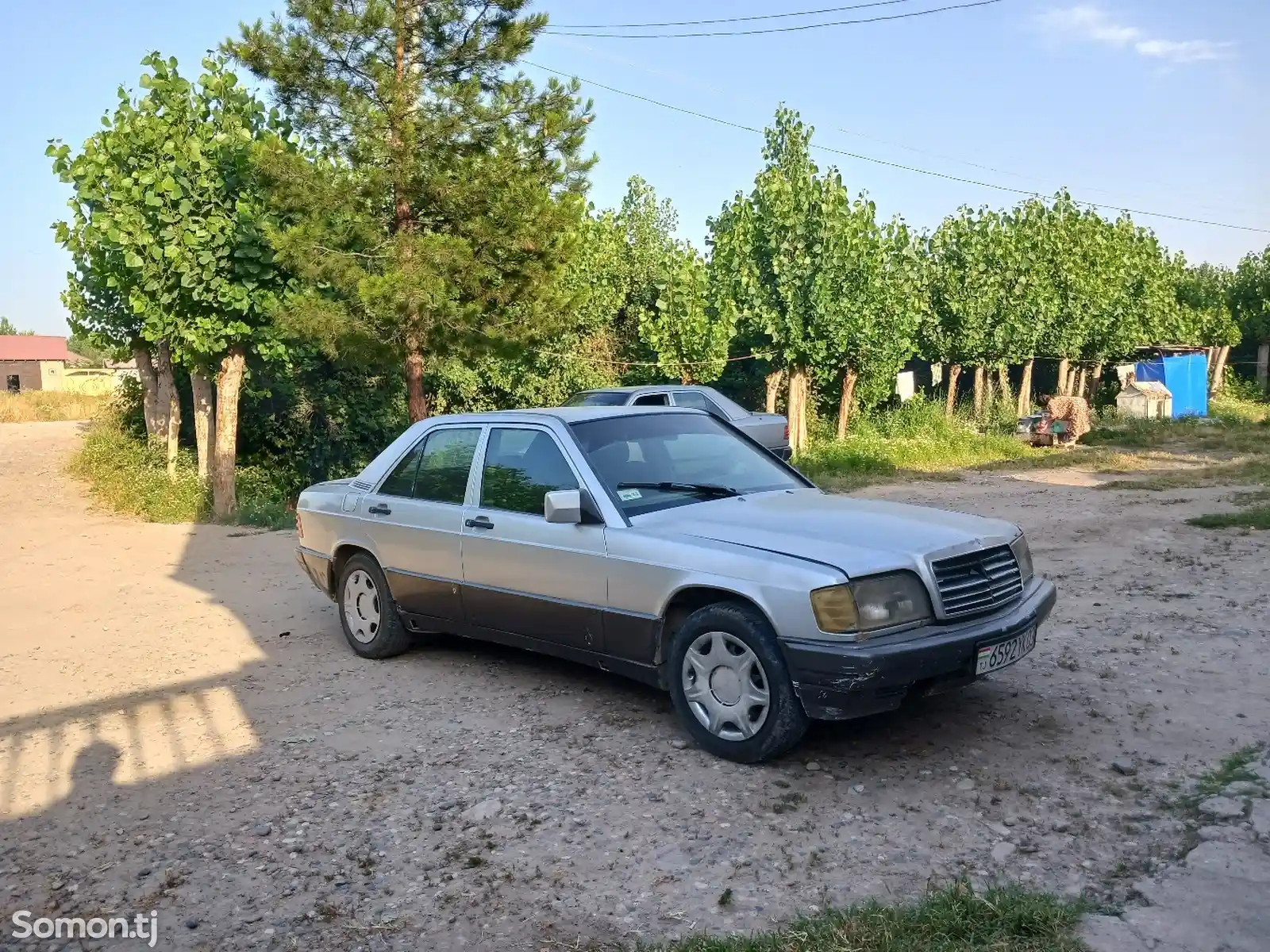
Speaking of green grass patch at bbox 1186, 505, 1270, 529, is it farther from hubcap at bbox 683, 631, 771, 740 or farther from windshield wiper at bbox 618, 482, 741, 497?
hubcap at bbox 683, 631, 771, 740

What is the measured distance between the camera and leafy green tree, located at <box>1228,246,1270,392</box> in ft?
139

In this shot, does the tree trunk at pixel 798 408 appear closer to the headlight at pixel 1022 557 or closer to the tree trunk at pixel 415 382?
the tree trunk at pixel 415 382

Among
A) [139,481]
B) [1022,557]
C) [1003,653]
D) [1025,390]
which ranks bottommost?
[139,481]

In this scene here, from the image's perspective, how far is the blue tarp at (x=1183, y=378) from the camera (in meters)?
33.4

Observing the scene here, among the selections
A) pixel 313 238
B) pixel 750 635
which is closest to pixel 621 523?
pixel 750 635

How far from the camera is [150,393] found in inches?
792

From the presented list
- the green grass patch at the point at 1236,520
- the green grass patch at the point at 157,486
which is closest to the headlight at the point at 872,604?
the green grass patch at the point at 1236,520

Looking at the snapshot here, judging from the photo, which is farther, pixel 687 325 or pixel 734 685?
pixel 687 325

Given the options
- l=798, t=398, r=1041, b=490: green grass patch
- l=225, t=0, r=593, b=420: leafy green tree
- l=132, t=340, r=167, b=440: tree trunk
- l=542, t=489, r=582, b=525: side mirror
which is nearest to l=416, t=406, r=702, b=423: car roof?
l=542, t=489, r=582, b=525: side mirror

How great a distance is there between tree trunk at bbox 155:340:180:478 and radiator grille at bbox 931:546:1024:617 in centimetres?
1554

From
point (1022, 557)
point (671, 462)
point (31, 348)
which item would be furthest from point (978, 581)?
point (31, 348)

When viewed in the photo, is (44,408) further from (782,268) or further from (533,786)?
(533,786)

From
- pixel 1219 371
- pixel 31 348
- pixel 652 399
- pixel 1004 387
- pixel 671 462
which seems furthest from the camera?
pixel 31 348

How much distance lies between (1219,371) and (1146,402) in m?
13.6
